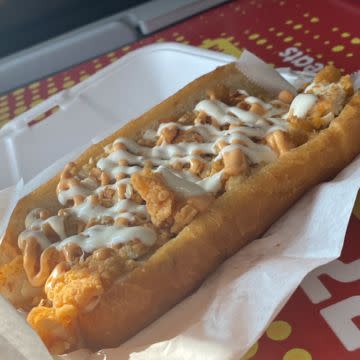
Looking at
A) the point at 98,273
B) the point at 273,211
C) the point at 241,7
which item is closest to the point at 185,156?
the point at 273,211

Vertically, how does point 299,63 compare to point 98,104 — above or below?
above

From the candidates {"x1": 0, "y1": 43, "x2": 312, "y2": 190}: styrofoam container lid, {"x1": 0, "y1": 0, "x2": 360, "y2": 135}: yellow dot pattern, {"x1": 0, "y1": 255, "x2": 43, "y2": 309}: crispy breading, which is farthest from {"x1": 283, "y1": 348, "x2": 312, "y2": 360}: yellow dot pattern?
{"x1": 0, "y1": 0, "x2": 360, "y2": 135}: yellow dot pattern

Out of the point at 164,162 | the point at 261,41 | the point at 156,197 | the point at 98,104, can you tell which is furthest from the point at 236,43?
the point at 156,197

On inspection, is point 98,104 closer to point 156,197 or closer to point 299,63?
point 299,63

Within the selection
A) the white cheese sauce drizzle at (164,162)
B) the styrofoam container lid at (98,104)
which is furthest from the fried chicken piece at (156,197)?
the styrofoam container lid at (98,104)

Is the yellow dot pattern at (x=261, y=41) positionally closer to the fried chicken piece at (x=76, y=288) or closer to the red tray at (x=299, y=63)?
the red tray at (x=299, y=63)

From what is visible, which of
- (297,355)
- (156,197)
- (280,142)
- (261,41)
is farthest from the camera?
(261,41)

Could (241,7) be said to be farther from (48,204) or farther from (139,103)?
→ (48,204)
